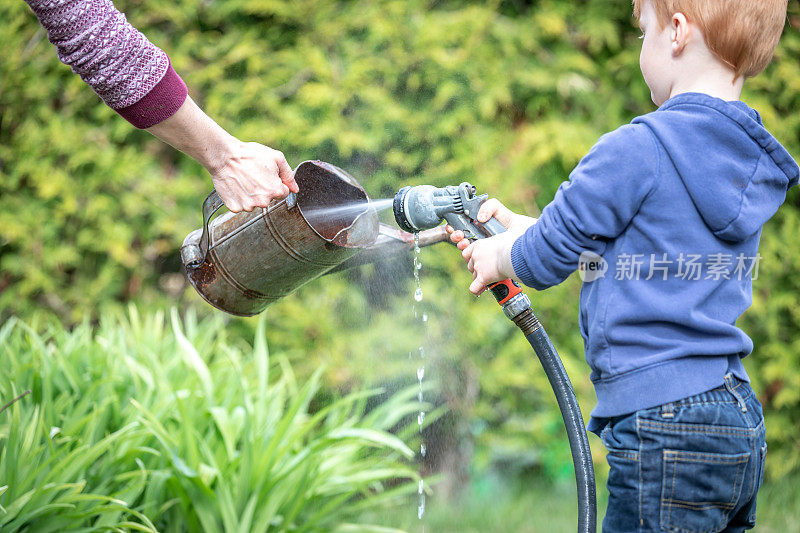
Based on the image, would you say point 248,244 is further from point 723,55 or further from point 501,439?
point 501,439

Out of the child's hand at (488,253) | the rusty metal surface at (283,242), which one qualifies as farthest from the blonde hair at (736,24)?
the rusty metal surface at (283,242)

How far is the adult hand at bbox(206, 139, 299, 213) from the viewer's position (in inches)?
67.8

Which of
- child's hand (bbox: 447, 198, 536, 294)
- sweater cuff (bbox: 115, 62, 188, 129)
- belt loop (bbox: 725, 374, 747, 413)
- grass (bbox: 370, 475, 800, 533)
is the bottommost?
grass (bbox: 370, 475, 800, 533)

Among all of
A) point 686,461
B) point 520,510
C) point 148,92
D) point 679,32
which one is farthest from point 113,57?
point 520,510

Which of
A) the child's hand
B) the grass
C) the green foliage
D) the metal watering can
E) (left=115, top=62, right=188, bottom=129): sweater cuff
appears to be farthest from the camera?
the grass

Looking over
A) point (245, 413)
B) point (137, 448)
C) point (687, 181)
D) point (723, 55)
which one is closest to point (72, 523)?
point (137, 448)

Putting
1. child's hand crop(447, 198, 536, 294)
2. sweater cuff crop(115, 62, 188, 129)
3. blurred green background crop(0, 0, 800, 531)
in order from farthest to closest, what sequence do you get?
1. blurred green background crop(0, 0, 800, 531)
2. sweater cuff crop(115, 62, 188, 129)
3. child's hand crop(447, 198, 536, 294)

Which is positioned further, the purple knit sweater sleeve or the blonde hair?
the purple knit sweater sleeve

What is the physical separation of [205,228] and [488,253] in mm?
729

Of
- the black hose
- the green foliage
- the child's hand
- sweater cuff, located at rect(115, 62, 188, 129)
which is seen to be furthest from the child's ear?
the green foliage

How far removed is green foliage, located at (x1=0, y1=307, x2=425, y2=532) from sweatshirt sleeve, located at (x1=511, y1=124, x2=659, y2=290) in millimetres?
1185

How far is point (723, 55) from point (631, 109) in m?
2.17

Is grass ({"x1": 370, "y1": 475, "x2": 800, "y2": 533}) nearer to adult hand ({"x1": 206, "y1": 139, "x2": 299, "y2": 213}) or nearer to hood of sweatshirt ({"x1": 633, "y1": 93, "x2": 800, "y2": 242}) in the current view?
adult hand ({"x1": 206, "y1": 139, "x2": 299, "y2": 213})

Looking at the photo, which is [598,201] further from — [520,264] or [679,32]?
[679,32]
